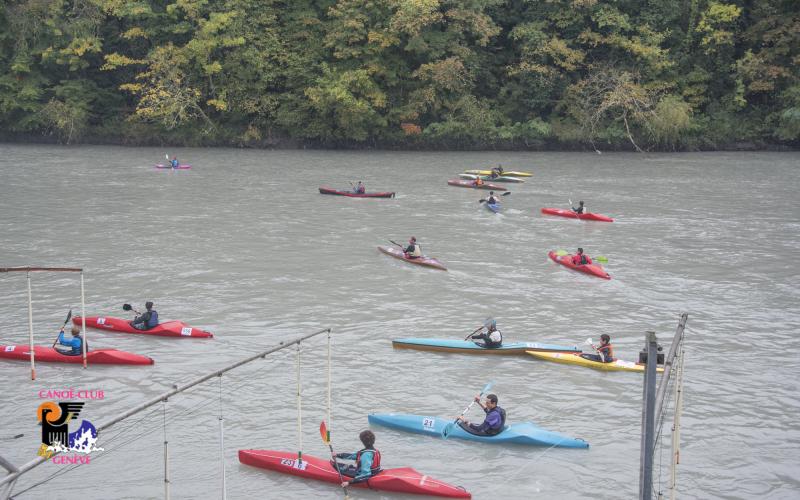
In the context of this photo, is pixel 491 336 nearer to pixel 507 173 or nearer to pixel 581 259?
pixel 581 259

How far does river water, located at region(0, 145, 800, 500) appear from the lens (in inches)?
490

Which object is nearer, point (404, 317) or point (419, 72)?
point (404, 317)

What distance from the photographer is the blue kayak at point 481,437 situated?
12.8 m

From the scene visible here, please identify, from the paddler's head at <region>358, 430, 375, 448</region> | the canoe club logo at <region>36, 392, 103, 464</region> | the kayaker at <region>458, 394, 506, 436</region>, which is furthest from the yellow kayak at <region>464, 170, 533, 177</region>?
the paddler's head at <region>358, 430, 375, 448</region>

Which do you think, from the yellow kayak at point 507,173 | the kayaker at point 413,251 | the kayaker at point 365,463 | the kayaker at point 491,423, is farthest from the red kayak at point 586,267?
the yellow kayak at point 507,173

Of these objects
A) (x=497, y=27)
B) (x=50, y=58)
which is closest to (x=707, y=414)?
(x=497, y=27)

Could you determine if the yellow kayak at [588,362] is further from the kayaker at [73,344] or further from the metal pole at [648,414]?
the kayaker at [73,344]

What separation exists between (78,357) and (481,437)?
26.4ft

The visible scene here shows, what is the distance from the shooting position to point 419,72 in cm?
5359

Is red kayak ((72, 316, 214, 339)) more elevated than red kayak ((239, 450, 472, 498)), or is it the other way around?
red kayak ((72, 316, 214, 339))

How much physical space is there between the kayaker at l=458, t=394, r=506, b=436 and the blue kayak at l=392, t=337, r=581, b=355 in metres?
3.68

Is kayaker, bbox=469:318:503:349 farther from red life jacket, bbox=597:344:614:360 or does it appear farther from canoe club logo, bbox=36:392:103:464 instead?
canoe club logo, bbox=36:392:103:464

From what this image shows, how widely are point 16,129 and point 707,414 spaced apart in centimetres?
5454

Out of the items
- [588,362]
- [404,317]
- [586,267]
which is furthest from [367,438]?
[586,267]
